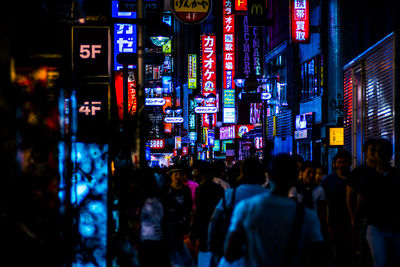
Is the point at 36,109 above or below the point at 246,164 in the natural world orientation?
above

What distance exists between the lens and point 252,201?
14.3ft

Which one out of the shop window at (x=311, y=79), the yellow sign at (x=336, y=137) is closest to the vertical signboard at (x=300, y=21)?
the shop window at (x=311, y=79)

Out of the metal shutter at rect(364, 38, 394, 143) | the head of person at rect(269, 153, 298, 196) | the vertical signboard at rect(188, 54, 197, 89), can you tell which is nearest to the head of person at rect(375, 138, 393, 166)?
the metal shutter at rect(364, 38, 394, 143)

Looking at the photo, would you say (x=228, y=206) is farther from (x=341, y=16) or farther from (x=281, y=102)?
(x=281, y=102)

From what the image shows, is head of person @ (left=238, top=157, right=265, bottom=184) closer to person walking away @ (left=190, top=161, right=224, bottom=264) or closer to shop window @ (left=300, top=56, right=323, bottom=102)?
person walking away @ (left=190, top=161, right=224, bottom=264)

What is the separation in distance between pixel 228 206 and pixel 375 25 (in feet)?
60.8

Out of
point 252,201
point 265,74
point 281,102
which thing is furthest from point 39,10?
point 265,74

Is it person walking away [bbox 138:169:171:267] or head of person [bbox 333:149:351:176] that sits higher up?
head of person [bbox 333:149:351:176]

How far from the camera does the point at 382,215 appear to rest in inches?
254

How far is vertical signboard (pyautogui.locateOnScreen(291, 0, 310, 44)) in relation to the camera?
27203 mm

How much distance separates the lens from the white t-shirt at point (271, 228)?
425 centimetres

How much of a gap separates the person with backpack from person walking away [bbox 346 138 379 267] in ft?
4.81

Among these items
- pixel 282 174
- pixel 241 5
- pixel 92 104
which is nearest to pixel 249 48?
pixel 241 5

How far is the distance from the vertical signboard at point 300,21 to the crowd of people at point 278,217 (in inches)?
678
